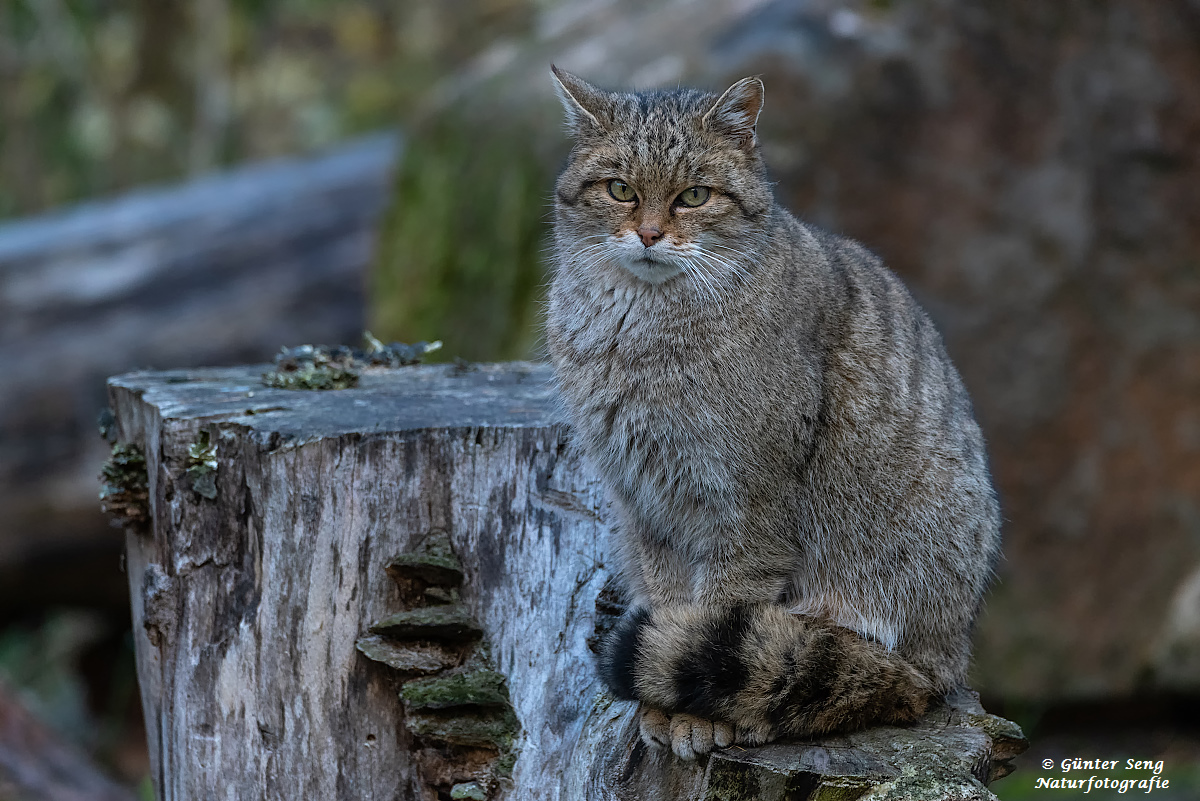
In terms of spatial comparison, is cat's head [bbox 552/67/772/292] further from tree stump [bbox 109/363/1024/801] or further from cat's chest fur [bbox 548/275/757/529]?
tree stump [bbox 109/363/1024/801]

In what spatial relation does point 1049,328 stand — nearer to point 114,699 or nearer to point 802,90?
point 802,90

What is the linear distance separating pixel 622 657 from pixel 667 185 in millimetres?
1262

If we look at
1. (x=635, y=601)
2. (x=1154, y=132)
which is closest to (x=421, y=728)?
(x=635, y=601)

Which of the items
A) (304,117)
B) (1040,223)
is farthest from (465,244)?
(304,117)

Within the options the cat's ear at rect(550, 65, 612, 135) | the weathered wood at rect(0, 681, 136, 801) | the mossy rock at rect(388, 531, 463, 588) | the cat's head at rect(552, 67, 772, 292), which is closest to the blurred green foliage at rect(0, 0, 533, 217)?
the weathered wood at rect(0, 681, 136, 801)

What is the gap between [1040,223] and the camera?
6035mm

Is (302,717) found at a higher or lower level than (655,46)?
lower

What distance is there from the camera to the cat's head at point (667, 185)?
3.03m

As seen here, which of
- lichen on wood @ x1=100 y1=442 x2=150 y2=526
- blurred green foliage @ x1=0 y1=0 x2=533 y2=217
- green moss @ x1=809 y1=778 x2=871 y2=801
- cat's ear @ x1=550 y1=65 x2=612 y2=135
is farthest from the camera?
blurred green foliage @ x1=0 y1=0 x2=533 y2=217

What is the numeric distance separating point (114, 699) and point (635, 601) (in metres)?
6.08

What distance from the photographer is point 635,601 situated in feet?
10.7

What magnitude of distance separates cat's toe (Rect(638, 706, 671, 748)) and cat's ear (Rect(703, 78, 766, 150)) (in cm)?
159

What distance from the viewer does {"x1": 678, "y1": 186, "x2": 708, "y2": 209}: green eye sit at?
10.1 ft

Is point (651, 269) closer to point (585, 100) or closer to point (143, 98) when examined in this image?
point (585, 100)
